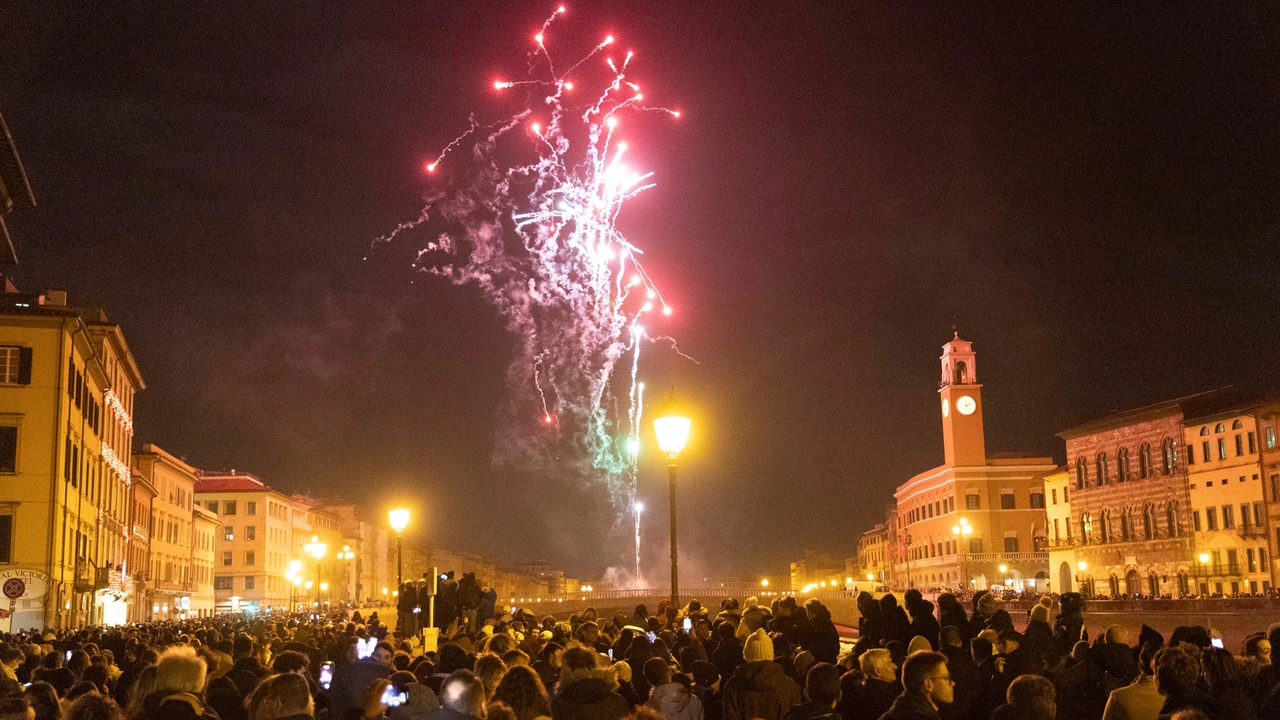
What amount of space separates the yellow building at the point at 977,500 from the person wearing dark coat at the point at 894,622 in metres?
83.4

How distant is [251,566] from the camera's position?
354 ft

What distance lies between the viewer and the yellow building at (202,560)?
293 ft

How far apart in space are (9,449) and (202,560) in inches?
2090

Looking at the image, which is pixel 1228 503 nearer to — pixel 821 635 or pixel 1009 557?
pixel 1009 557

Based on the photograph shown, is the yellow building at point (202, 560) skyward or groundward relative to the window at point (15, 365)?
groundward

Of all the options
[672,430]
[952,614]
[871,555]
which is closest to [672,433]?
[672,430]

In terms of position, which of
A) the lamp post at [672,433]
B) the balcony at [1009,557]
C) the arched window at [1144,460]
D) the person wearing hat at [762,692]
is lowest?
the person wearing hat at [762,692]

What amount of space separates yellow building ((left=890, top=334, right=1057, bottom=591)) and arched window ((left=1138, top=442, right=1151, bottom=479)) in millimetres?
23626

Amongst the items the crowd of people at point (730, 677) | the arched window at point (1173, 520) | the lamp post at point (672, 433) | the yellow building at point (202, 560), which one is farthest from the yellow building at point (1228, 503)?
the yellow building at point (202, 560)

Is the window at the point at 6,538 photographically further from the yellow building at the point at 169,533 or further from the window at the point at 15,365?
the yellow building at the point at 169,533

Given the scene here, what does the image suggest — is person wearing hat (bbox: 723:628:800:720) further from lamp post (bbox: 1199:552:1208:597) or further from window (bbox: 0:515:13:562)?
lamp post (bbox: 1199:552:1208:597)

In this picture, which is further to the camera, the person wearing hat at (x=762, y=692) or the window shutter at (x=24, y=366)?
the window shutter at (x=24, y=366)

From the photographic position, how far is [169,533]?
79938mm

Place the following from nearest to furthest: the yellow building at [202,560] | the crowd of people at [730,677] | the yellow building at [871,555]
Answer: the crowd of people at [730,677] → the yellow building at [202,560] → the yellow building at [871,555]
